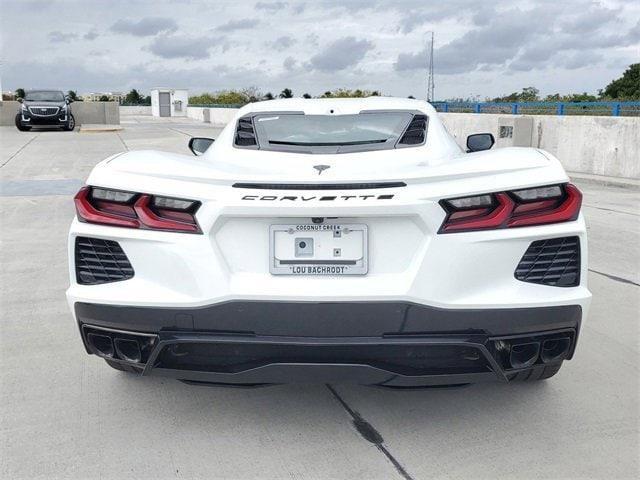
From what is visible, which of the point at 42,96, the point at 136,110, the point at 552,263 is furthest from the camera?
the point at 136,110

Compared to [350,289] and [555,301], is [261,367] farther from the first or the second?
→ [555,301]

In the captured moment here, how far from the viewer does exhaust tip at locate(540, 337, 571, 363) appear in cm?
282

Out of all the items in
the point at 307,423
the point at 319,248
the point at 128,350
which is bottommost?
the point at 307,423

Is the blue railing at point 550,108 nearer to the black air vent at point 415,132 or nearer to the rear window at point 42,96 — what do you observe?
the black air vent at point 415,132

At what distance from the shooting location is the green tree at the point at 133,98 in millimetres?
89750

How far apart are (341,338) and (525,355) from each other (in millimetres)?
803

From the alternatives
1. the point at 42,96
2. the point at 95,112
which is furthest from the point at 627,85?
the point at 42,96

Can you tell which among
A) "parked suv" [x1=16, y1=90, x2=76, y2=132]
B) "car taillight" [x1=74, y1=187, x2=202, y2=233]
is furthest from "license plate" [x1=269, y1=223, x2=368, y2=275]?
"parked suv" [x1=16, y1=90, x2=76, y2=132]

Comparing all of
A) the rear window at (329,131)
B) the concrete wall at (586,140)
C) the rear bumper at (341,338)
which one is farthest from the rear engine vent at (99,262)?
the concrete wall at (586,140)

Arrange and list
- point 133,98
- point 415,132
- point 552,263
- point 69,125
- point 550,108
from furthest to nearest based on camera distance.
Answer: point 133,98 → point 69,125 → point 550,108 → point 415,132 → point 552,263

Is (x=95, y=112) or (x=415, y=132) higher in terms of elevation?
(x=415, y=132)

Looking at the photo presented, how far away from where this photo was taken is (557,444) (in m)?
2.96

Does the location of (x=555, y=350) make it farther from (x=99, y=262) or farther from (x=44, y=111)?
(x=44, y=111)

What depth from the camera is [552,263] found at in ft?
9.04
